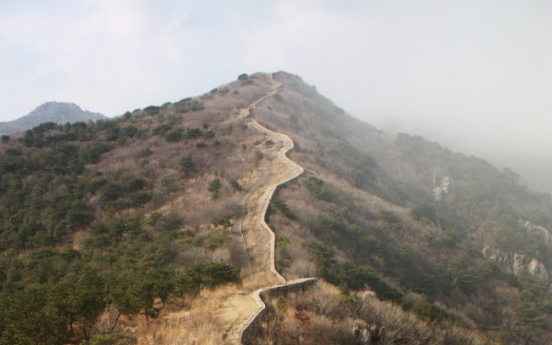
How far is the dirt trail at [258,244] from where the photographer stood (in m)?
11.6

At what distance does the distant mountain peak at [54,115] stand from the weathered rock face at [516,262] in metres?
130

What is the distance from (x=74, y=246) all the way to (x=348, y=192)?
73.7ft

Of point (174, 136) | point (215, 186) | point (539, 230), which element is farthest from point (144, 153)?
point (539, 230)

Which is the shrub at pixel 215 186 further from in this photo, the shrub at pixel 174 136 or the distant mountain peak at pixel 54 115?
the distant mountain peak at pixel 54 115

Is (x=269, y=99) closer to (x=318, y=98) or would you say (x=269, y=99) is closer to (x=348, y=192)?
(x=318, y=98)

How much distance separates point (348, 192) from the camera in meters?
35.3

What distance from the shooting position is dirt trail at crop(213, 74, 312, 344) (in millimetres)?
11641

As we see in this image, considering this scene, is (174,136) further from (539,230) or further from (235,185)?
(539,230)

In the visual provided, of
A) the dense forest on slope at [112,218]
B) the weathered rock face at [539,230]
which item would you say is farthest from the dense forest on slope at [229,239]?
the weathered rock face at [539,230]

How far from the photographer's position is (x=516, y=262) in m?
42.4

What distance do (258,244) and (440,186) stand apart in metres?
50.4

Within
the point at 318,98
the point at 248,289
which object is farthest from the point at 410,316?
the point at 318,98

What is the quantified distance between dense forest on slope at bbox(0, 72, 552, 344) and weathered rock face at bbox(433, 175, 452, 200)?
434 millimetres

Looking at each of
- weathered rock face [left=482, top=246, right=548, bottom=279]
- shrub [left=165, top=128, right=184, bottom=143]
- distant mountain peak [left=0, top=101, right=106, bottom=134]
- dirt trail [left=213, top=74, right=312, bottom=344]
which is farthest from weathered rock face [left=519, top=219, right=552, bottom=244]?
distant mountain peak [left=0, top=101, right=106, bottom=134]
